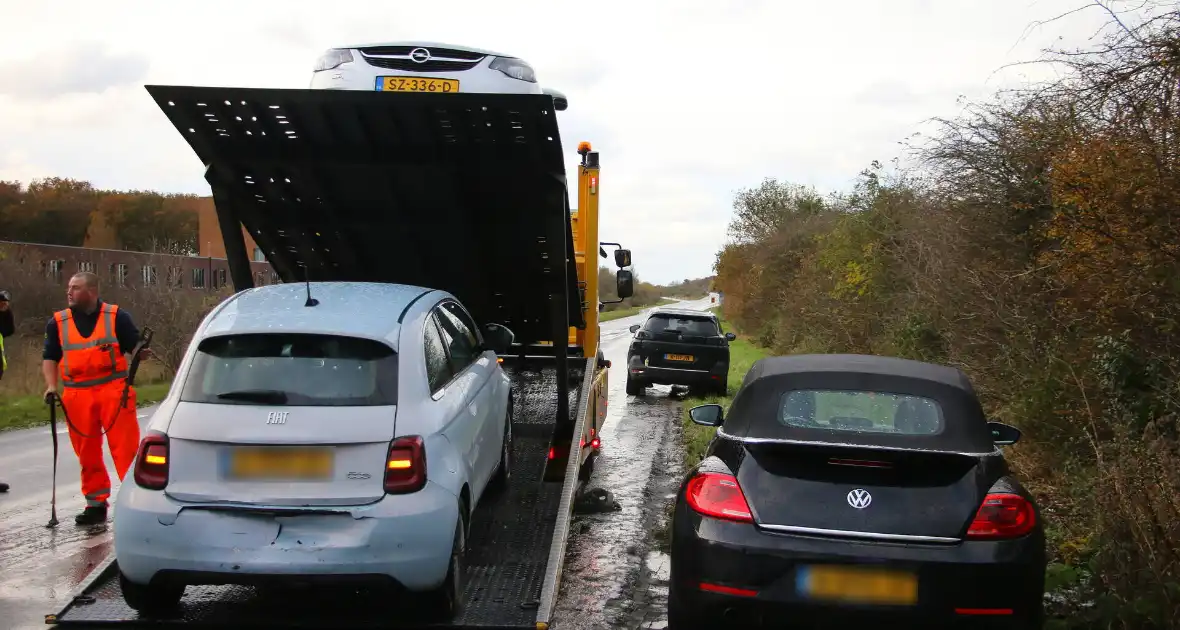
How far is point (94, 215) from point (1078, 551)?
6207 cm

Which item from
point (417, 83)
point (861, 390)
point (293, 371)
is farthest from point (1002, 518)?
point (417, 83)

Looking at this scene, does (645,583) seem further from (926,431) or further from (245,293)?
(245,293)

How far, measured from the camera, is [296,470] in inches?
181

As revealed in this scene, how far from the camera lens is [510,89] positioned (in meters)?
7.71

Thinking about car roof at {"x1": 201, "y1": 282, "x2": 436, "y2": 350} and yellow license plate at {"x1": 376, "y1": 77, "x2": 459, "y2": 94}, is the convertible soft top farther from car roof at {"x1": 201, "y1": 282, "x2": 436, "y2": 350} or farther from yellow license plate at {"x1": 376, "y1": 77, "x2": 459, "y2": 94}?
yellow license plate at {"x1": 376, "y1": 77, "x2": 459, "y2": 94}

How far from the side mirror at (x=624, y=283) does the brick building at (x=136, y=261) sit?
393 centimetres

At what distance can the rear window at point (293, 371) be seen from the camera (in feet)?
15.8

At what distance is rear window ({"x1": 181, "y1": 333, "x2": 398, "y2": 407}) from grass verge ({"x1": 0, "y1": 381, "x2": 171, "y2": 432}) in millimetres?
9834

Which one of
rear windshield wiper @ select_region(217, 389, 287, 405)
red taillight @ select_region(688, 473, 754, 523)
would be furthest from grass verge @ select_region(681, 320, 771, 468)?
rear windshield wiper @ select_region(217, 389, 287, 405)

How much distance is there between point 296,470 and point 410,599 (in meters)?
1.09

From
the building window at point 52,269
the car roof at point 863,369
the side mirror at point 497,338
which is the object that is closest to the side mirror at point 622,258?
the side mirror at point 497,338

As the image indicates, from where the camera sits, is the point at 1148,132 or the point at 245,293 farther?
the point at 1148,132

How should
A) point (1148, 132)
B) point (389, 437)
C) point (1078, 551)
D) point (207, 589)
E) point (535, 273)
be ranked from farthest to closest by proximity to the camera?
point (535, 273), point (1148, 132), point (1078, 551), point (207, 589), point (389, 437)

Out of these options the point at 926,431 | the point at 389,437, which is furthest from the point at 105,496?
the point at 926,431
